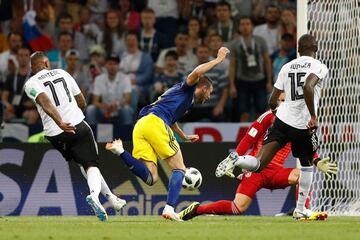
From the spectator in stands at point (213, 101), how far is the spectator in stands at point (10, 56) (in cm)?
341

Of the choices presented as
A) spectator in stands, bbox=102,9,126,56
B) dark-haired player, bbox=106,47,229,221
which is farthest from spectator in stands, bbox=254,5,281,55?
dark-haired player, bbox=106,47,229,221

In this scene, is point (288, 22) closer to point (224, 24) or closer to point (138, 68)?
point (224, 24)

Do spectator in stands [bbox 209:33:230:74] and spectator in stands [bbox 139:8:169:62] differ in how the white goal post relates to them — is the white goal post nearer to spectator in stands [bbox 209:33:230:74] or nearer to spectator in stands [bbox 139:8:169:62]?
spectator in stands [bbox 209:33:230:74]

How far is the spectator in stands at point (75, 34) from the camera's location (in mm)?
22016

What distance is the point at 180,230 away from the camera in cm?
1131

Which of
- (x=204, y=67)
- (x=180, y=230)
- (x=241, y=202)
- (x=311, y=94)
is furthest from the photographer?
(x=241, y=202)

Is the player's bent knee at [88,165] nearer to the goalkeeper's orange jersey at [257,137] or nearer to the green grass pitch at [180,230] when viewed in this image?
the green grass pitch at [180,230]

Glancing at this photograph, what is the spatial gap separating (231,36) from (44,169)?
585cm

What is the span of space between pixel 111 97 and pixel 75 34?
1977mm

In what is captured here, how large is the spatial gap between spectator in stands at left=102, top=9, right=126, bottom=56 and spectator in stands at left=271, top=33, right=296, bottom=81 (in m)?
2.98

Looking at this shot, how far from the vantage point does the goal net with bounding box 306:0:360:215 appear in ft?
53.5

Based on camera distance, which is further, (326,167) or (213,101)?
(213,101)

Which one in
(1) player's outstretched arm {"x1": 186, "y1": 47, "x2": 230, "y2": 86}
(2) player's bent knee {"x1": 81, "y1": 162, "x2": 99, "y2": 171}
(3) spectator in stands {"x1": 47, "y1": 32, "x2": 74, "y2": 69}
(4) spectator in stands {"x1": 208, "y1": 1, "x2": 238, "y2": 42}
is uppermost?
(1) player's outstretched arm {"x1": 186, "y1": 47, "x2": 230, "y2": 86}

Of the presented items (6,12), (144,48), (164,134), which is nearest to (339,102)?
(164,134)
